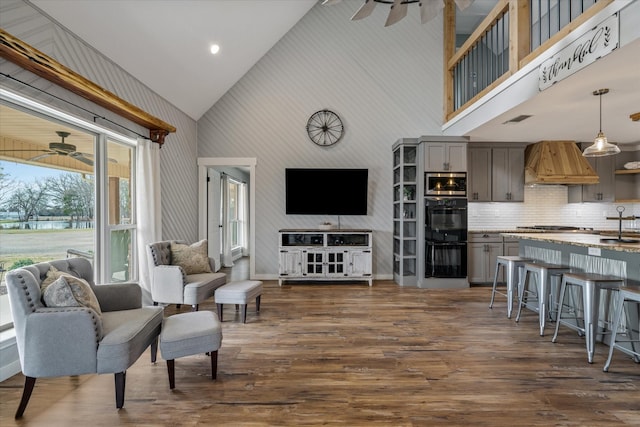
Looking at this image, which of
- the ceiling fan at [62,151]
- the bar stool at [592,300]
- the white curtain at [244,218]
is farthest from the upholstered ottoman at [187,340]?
the white curtain at [244,218]

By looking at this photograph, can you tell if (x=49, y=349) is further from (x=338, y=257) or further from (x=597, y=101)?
(x=597, y=101)

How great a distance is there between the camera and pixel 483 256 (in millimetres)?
5855

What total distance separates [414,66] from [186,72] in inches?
155

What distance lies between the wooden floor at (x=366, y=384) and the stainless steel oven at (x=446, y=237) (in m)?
1.80

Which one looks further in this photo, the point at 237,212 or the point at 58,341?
the point at 237,212

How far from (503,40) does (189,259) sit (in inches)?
188

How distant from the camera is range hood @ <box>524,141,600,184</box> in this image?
19.0 ft

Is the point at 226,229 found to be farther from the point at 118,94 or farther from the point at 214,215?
the point at 118,94

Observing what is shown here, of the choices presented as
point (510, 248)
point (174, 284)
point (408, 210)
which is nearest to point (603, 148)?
point (510, 248)

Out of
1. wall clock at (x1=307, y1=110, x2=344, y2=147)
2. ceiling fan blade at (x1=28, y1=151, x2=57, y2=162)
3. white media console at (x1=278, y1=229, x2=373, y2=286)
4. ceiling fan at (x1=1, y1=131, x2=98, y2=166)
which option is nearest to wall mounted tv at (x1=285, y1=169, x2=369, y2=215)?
white media console at (x1=278, y1=229, x2=373, y2=286)

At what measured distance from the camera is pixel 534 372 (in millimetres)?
2713

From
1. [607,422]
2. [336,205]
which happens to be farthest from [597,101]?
[336,205]

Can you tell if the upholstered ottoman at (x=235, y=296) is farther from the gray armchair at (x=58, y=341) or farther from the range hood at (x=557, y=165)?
the range hood at (x=557, y=165)

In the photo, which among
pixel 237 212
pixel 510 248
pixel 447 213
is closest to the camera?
pixel 447 213
